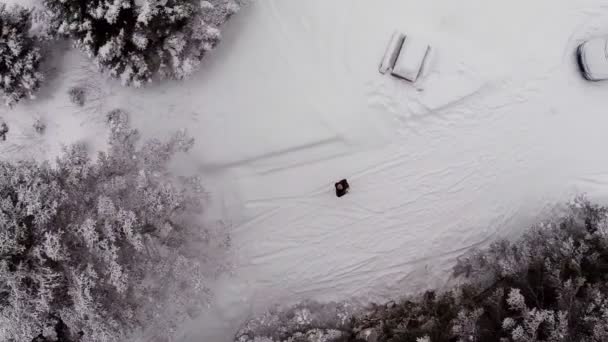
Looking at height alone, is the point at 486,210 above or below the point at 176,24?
below

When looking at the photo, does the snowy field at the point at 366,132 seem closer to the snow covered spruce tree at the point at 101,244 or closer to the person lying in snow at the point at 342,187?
the person lying in snow at the point at 342,187

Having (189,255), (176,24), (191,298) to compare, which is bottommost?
(191,298)

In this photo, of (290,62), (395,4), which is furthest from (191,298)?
(395,4)

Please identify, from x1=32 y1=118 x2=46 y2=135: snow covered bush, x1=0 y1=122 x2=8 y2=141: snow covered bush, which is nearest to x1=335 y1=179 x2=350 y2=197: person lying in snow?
x1=32 y1=118 x2=46 y2=135: snow covered bush

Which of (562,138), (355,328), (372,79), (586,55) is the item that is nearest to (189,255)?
(355,328)

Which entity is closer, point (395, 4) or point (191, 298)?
point (191, 298)

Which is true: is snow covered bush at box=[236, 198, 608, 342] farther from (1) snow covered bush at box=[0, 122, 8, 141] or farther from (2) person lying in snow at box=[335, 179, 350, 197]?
(1) snow covered bush at box=[0, 122, 8, 141]

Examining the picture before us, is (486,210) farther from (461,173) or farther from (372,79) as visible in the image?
(372,79)

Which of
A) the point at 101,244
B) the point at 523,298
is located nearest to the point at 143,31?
the point at 101,244
